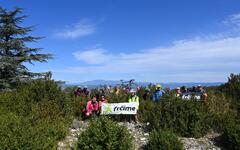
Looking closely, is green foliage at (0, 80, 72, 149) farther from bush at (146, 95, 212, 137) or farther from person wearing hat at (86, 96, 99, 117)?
bush at (146, 95, 212, 137)

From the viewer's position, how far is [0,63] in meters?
27.2

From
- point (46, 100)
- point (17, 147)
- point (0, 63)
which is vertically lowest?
point (17, 147)

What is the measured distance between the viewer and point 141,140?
15.3 m

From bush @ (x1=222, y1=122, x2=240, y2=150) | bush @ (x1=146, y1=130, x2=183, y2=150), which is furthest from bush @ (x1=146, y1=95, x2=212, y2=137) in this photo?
bush @ (x1=146, y1=130, x2=183, y2=150)

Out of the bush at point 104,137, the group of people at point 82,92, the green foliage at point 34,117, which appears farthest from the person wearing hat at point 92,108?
the bush at point 104,137

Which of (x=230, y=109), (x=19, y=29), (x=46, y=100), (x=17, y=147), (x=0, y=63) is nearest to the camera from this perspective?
(x=17, y=147)

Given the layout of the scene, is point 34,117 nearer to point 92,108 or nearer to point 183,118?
point 92,108

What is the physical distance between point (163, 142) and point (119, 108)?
5483mm

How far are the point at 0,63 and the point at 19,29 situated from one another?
395 centimetres

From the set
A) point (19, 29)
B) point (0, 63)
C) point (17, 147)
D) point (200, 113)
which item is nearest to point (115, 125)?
point (17, 147)

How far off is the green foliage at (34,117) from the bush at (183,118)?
355 centimetres

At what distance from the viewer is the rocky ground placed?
572 inches

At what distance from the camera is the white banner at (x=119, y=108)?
1875 centimetres

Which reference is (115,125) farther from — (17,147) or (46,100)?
(46,100)
